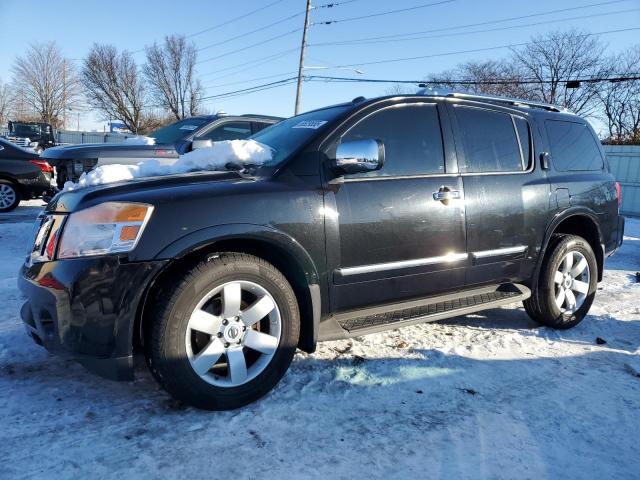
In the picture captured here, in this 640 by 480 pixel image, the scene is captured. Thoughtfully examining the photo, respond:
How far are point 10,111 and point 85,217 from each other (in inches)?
3117

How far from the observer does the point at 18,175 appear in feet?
31.8

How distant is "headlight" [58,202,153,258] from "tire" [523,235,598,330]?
312cm

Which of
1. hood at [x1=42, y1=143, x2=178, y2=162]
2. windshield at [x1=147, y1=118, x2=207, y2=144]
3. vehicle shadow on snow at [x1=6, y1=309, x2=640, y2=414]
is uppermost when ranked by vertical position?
windshield at [x1=147, y1=118, x2=207, y2=144]

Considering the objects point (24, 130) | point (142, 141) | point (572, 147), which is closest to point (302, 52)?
point (24, 130)

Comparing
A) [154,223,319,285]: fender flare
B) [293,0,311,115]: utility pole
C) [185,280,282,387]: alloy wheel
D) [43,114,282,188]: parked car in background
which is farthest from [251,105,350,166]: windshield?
[293,0,311,115]: utility pole

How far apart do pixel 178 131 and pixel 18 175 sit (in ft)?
13.5

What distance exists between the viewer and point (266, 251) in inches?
110

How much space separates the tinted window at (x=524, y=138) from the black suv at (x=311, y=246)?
0.01 m

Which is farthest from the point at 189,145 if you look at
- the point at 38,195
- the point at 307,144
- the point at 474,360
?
the point at 38,195

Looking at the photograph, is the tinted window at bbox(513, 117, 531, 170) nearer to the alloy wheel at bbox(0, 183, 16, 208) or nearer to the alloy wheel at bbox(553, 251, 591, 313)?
the alloy wheel at bbox(553, 251, 591, 313)

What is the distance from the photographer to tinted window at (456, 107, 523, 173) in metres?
3.58

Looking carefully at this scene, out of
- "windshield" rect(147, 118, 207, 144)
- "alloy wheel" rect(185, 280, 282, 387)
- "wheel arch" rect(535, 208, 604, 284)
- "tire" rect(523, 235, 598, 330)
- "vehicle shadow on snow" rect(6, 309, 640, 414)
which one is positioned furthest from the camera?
"windshield" rect(147, 118, 207, 144)

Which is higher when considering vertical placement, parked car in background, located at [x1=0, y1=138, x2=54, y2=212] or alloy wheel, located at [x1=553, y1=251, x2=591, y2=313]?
parked car in background, located at [x1=0, y1=138, x2=54, y2=212]

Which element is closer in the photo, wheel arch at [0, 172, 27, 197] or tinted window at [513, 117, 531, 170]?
tinted window at [513, 117, 531, 170]
